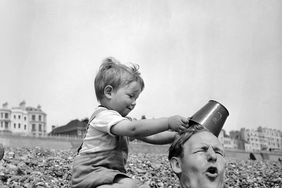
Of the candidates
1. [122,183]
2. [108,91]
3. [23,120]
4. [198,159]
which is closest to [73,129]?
[23,120]

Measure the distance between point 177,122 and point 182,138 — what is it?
11cm

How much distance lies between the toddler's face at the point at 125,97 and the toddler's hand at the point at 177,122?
0.43 meters

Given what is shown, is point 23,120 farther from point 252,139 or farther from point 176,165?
point 176,165

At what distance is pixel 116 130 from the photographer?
2.53m

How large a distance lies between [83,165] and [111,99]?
1.50 ft

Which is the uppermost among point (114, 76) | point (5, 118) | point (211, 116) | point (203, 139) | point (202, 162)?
point (5, 118)

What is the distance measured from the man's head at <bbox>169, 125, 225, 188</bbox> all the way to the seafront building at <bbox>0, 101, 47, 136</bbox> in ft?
228

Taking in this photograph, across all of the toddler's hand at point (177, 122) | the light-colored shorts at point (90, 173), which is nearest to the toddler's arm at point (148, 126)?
the toddler's hand at point (177, 122)

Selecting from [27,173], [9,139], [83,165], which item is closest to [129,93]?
[83,165]

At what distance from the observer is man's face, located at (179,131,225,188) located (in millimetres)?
2150

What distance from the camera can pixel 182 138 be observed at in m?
2.35

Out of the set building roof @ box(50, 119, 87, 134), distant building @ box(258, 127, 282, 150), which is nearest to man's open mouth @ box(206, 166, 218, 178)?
building roof @ box(50, 119, 87, 134)

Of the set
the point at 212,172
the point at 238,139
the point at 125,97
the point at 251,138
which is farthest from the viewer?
the point at 251,138

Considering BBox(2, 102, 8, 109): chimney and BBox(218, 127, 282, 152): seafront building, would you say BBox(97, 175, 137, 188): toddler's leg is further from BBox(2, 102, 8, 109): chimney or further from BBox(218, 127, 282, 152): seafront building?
BBox(218, 127, 282, 152): seafront building
